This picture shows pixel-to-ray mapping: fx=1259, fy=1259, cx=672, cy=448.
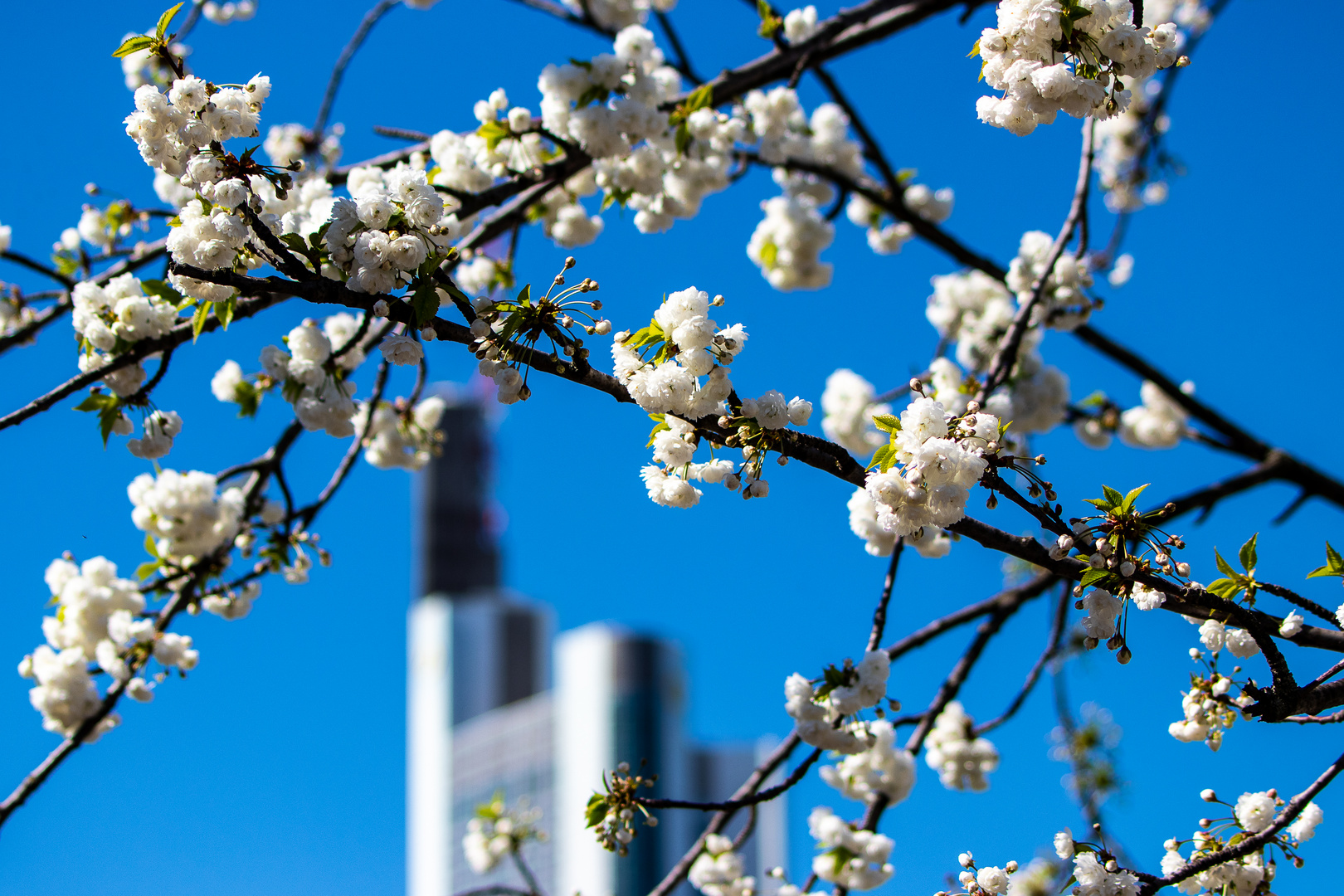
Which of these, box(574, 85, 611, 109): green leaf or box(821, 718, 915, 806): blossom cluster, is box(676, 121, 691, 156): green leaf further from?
box(821, 718, 915, 806): blossom cluster

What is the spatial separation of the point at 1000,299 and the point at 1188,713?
9.85ft

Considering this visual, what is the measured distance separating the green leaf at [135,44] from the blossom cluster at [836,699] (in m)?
2.06

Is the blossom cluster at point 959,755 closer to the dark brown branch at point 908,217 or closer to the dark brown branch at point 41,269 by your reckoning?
the dark brown branch at point 908,217

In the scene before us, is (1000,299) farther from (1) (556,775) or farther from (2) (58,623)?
(1) (556,775)

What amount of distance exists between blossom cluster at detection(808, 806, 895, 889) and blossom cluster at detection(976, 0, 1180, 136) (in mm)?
2195

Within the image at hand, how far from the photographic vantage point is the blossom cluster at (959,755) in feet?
15.6

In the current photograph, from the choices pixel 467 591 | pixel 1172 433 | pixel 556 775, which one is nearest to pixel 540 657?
pixel 467 591

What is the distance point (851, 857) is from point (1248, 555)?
1.78 m

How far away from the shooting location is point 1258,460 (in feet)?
17.3

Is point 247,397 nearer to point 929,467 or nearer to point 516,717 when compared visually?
point 929,467

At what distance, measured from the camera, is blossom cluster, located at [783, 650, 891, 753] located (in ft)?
10.1

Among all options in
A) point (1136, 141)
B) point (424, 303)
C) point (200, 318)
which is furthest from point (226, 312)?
point (1136, 141)

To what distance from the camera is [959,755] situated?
4.76m

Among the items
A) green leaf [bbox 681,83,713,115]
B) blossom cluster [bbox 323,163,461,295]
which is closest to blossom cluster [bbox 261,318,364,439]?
blossom cluster [bbox 323,163,461,295]
